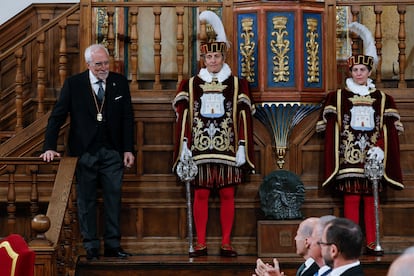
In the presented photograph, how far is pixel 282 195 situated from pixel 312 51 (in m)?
1.10

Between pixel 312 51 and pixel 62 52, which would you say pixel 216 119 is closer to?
pixel 312 51

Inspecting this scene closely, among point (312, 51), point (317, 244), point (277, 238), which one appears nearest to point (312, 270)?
point (317, 244)

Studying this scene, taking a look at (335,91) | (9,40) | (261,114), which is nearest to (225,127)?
(261,114)

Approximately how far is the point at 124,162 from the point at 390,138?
1.92 metres

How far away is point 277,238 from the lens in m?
7.20

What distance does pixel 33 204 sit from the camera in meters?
6.92

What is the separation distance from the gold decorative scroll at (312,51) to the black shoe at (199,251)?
145cm

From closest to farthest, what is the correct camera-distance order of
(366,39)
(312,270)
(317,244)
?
(317,244) < (312,270) < (366,39)

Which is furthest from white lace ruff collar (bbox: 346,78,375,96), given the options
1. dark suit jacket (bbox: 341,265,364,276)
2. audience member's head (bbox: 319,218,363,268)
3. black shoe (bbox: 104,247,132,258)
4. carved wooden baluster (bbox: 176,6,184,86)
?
dark suit jacket (bbox: 341,265,364,276)

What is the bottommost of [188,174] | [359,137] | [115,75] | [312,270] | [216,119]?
[312,270]

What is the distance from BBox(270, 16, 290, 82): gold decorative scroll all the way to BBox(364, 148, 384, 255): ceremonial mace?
0.85 m

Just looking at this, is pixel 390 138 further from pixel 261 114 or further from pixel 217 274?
pixel 217 274

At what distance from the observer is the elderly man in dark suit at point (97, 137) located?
23.3 feet

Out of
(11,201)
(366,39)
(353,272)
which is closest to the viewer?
(353,272)
